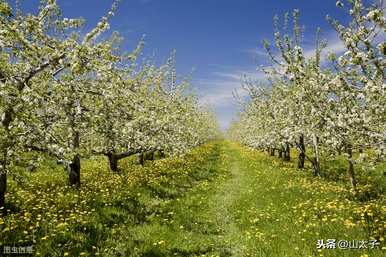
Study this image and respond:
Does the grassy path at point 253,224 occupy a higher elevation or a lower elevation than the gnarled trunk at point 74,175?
lower

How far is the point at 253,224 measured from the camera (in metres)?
12.2

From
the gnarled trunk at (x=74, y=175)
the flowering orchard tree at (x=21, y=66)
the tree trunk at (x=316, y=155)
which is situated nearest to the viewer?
the flowering orchard tree at (x=21, y=66)

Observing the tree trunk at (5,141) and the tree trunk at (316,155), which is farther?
the tree trunk at (316,155)

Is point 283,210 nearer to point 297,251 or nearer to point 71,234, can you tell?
point 297,251

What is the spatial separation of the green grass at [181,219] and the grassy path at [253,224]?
0.03 m

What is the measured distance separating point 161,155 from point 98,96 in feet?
82.0

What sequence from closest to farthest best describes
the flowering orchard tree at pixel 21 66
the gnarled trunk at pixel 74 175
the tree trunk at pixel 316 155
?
the flowering orchard tree at pixel 21 66 < the gnarled trunk at pixel 74 175 < the tree trunk at pixel 316 155

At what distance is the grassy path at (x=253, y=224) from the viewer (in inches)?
384

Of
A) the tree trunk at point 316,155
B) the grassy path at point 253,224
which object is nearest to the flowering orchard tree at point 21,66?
the grassy path at point 253,224

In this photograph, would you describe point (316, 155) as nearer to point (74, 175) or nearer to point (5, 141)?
point (74, 175)

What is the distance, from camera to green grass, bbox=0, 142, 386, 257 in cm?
971

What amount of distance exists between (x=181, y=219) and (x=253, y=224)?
2326mm

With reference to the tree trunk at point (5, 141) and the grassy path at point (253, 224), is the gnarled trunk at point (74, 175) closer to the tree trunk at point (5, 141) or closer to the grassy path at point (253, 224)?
the grassy path at point (253, 224)

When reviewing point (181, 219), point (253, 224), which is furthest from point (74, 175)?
point (253, 224)
